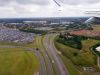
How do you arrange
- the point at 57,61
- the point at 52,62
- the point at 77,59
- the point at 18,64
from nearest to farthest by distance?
the point at 18,64, the point at 52,62, the point at 57,61, the point at 77,59

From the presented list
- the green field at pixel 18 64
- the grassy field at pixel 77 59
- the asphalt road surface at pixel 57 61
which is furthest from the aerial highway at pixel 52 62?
the green field at pixel 18 64

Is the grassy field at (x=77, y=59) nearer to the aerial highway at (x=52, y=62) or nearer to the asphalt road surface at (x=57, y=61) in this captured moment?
the asphalt road surface at (x=57, y=61)

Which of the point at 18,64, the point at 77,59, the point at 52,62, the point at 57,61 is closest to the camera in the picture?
the point at 18,64

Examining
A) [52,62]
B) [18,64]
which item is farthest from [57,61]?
[18,64]

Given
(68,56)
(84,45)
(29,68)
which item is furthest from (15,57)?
(84,45)

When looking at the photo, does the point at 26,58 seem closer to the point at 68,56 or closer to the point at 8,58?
the point at 8,58

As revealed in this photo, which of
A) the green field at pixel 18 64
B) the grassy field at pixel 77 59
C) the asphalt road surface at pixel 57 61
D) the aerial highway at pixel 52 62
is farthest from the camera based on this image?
the grassy field at pixel 77 59

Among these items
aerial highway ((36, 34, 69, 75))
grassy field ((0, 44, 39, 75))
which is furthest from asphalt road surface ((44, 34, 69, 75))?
grassy field ((0, 44, 39, 75))

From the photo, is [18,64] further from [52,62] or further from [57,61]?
[57,61]
